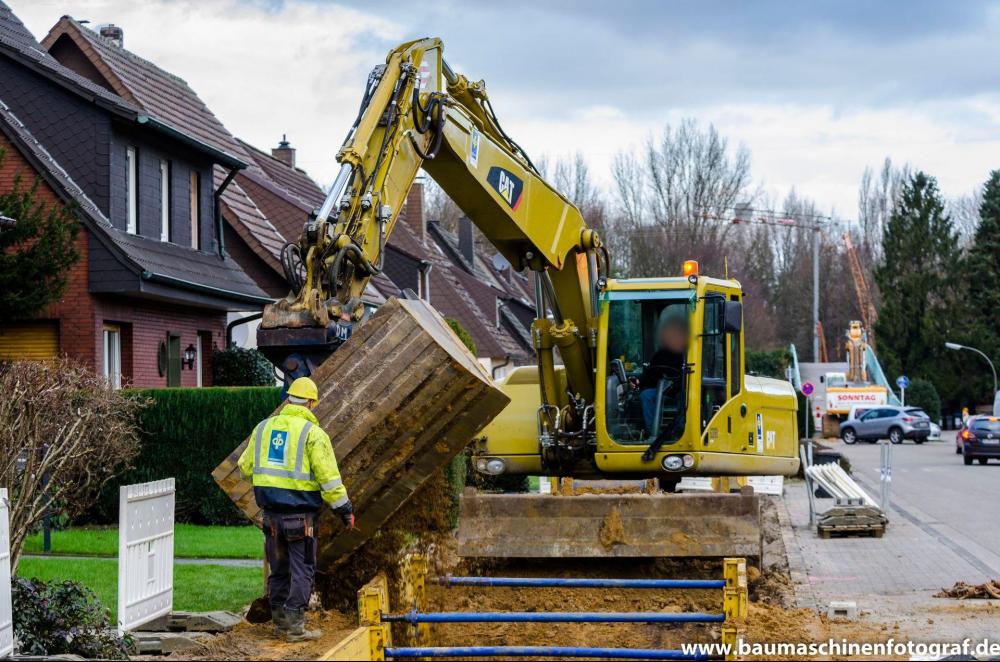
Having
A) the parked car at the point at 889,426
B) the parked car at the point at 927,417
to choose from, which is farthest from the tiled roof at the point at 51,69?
the parked car at the point at 927,417

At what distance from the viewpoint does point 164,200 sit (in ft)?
74.4

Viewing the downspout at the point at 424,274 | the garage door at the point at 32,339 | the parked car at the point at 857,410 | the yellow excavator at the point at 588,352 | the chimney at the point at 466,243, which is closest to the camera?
the yellow excavator at the point at 588,352

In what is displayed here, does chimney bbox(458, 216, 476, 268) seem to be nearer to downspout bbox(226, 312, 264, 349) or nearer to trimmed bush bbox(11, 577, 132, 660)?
downspout bbox(226, 312, 264, 349)

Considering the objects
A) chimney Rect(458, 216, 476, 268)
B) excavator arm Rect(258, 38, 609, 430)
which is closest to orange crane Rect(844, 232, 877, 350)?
chimney Rect(458, 216, 476, 268)

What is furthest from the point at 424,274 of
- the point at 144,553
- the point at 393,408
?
the point at 393,408

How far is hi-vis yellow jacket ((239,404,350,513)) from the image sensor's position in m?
8.81

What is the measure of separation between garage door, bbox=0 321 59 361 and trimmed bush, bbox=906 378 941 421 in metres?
62.6

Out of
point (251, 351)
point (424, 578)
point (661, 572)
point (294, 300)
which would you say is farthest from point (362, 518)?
point (251, 351)

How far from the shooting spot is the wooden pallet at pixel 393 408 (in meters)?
9.16

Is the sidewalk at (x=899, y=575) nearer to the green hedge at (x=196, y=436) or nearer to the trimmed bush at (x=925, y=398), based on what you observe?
the green hedge at (x=196, y=436)

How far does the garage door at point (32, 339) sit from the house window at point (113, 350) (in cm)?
79

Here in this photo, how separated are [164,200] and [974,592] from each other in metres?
14.7

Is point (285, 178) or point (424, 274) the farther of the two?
point (424, 274)

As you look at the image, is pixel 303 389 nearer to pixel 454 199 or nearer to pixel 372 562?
pixel 372 562
